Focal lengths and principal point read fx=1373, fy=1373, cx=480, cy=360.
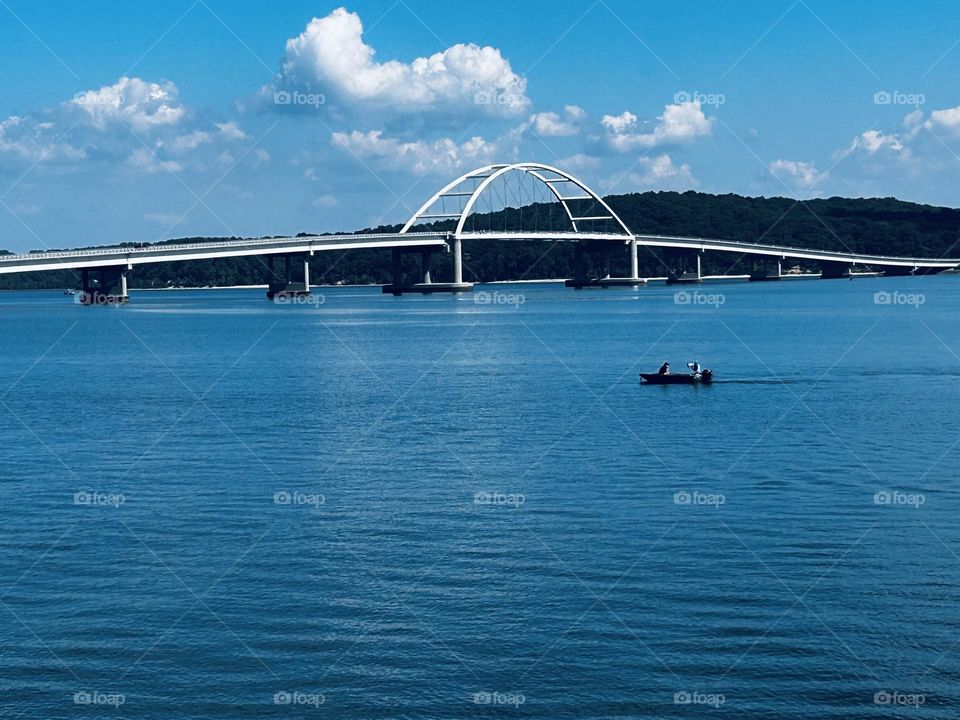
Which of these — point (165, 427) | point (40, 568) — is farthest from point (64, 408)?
point (40, 568)

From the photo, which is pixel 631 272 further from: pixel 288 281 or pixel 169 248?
pixel 169 248

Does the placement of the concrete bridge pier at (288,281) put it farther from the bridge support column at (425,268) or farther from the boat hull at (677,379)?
the boat hull at (677,379)

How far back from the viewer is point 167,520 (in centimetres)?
2573

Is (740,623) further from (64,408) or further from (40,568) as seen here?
(64,408)

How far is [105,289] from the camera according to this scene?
479 ft

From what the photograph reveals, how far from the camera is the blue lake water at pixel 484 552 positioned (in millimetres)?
16766

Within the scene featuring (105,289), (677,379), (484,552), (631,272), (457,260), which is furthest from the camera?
(631,272)

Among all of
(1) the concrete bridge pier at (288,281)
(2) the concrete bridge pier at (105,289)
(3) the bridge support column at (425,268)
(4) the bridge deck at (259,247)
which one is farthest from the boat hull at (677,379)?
(3) the bridge support column at (425,268)

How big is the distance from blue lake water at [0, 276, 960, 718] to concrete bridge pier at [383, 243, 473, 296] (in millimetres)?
110853

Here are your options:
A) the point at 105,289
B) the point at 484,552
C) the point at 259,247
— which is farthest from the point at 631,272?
the point at 484,552

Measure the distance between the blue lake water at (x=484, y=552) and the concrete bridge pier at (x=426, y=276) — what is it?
11085cm

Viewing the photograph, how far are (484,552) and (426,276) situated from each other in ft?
481

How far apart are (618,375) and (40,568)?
123 feet

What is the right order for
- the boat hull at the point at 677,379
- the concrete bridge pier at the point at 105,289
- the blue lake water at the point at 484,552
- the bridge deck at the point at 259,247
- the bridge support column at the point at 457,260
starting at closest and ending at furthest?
the blue lake water at the point at 484,552, the boat hull at the point at 677,379, the bridge deck at the point at 259,247, the concrete bridge pier at the point at 105,289, the bridge support column at the point at 457,260
